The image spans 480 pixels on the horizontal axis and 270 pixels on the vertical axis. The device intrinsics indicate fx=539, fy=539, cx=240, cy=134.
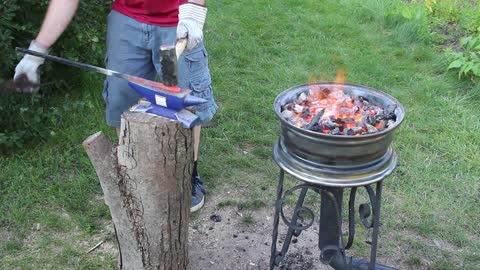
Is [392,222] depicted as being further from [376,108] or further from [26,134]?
[26,134]

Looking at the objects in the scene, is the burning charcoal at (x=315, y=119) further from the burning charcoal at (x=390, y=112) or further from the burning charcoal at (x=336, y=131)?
the burning charcoal at (x=390, y=112)

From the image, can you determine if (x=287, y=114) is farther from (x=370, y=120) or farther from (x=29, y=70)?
(x=29, y=70)

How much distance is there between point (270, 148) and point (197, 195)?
0.88 m

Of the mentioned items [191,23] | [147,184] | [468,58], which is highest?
[191,23]

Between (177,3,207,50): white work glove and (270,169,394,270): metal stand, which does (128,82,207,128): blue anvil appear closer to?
(177,3,207,50): white work glove

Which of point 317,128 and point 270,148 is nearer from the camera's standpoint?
point 317,128

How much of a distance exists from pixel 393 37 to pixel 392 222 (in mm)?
3029

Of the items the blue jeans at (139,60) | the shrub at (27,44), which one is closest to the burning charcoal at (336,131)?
the blue jeans at (139,60)

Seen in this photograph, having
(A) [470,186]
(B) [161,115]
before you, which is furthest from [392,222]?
(B) [161,115]

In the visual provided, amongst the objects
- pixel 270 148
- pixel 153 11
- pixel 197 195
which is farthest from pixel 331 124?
pixel 270 148

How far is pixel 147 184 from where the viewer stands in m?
2.52

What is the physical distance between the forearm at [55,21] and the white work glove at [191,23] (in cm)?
65

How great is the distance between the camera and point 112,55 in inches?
124

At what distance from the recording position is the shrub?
145 inches
